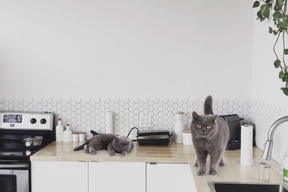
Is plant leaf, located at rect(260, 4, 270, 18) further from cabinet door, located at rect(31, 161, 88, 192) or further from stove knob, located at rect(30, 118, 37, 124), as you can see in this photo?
stove knob, located at rect(30, 118, 37, 124)

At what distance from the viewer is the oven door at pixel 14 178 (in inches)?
89.5

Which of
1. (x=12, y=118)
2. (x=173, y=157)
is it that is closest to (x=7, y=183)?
(x=12, y=118)

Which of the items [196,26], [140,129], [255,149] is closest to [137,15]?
[196,26]

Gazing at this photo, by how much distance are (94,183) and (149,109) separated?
0.89 metres

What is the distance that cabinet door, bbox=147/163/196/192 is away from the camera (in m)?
2.30

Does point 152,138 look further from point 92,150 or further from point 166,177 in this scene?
point 92,150

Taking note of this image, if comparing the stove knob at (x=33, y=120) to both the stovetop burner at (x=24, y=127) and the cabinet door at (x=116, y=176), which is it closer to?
the stovetop burner at (x=24, y=127)

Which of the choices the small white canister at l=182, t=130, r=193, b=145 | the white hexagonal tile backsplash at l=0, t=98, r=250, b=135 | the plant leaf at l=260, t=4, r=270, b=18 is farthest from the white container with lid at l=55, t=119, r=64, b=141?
the plant leaf at l=260, t=4, r=270, b=18

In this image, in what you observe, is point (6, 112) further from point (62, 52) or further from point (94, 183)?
point (94, 183)

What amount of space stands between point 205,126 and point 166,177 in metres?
0.71

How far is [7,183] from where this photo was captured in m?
2.30

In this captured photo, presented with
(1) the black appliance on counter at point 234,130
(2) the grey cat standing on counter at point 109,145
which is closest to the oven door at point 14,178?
(2) the grey cat standing on counter at point 109,145

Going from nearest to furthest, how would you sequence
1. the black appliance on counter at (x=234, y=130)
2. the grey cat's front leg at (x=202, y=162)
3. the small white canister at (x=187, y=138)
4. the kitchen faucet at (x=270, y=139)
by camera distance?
the kitchen faucet at (x=270, y=139)
the grey cat's front leg at (x=202, y=162)
the black appliance on counter at (x=234, y=130)
the small white canister at (x=187, y=138)

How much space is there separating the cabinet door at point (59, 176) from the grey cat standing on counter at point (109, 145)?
0.52 feet
